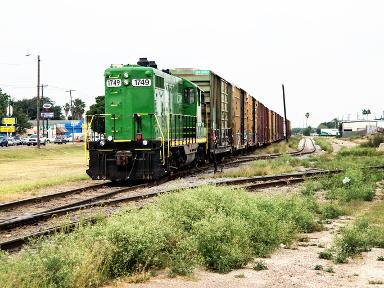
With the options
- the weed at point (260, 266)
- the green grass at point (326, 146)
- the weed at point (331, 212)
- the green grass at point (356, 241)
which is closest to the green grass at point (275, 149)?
the green grass at point (326, 146)

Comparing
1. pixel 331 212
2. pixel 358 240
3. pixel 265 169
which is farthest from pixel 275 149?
pixel 358 240

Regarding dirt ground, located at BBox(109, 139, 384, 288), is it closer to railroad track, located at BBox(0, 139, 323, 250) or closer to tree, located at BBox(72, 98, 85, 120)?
railroad track, located at BBox(0, 139, 323, 250)

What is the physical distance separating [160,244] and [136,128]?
12623mm

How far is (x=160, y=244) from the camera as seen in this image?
7.68m

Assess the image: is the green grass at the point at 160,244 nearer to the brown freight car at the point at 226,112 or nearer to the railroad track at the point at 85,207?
the railroad track at the point at 85,207

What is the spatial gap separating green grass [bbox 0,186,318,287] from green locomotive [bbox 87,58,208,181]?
841 centimetres

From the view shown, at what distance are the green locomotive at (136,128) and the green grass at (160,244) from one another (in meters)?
8.41

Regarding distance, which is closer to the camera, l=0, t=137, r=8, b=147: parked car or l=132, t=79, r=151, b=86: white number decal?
l=132, t=79, r=151, b=86: white number decal

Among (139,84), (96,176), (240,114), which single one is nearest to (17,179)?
(96,176)

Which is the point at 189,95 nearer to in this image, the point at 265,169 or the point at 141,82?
the point at 141,82

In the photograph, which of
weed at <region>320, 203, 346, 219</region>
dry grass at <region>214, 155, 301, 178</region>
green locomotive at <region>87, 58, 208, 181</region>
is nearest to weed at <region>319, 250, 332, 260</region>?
weed at <region>320, 203, 346, 219</region>

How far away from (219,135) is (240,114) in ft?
26.8

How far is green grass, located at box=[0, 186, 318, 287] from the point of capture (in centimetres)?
627

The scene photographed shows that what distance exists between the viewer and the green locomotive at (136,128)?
758 inches
